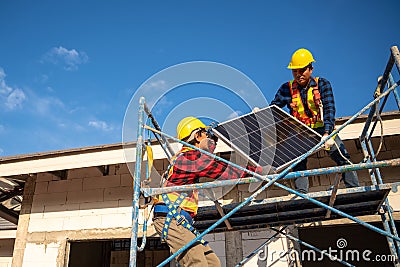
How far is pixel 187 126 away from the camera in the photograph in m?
3.78

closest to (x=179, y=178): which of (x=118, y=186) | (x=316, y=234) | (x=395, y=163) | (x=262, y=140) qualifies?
(x=262, y=140)

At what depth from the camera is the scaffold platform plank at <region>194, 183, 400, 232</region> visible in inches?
131

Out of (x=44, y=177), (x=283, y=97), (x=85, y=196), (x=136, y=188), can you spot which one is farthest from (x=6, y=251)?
(x=283, y=97)

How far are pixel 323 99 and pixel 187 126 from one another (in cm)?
158

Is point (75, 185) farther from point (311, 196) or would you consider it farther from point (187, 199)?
point (311, 196)

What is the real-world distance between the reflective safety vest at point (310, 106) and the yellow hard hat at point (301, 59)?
236mm

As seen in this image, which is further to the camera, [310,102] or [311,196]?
[310,102]

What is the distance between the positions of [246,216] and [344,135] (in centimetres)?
213

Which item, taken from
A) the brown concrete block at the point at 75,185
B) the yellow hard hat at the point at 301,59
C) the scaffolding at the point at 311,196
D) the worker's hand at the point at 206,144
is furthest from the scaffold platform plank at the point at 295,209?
the brown concrete block at the point at 75,185

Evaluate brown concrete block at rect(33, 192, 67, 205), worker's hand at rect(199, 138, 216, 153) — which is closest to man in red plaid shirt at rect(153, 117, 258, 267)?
worker's hand at rect(199, 138, 216, 153)

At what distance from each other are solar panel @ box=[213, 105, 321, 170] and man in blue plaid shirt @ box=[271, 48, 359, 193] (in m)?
0.35

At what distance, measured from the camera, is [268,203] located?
11.7ft

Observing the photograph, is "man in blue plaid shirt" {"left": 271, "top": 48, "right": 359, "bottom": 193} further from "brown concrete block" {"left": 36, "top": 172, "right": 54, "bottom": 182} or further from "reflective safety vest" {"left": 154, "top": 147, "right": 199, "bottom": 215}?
"brown concrete block" {"left": 36, "top": 172, "right": 54, "bottom": 182}

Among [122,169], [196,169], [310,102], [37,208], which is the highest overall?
[122,169]
